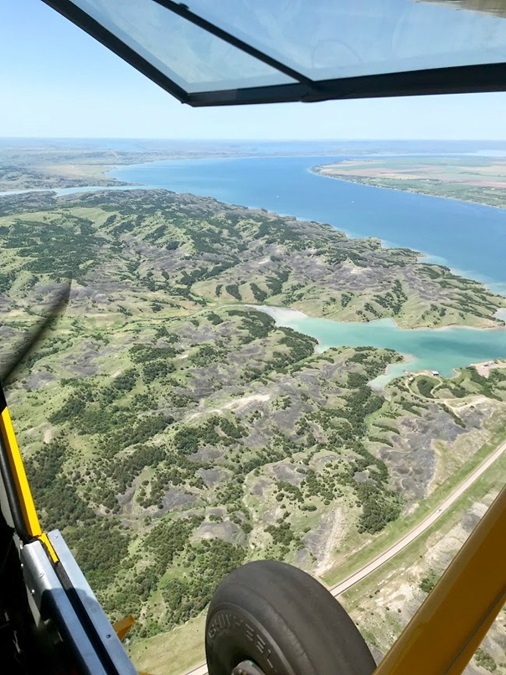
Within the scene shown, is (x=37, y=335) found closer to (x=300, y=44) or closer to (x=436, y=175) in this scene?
(x=300, y=44)

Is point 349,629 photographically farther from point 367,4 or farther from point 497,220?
point 497,220

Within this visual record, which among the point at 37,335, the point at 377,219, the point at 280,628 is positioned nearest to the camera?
the point at 280,628

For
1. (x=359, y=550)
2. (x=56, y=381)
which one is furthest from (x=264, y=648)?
(x=56, y=381)

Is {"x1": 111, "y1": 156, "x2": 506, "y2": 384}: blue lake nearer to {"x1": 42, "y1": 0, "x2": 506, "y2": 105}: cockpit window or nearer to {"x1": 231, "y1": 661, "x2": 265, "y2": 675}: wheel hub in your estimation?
{"x1": 231, "y1": 661, "x2": 265, "y2": 675}: wheel hub

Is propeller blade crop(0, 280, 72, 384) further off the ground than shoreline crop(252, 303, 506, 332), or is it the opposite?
propeller blade crop(0, 280, 72, 384)

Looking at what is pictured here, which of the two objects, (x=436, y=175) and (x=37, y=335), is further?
(x=436, y=175)

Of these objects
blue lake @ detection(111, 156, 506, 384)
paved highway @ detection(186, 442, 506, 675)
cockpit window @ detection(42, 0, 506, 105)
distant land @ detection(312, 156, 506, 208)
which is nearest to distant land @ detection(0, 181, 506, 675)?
paved highway @ detection(186, 442, 506, 675)

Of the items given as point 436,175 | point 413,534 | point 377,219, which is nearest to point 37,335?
point 413,534
